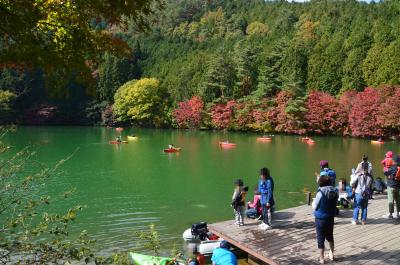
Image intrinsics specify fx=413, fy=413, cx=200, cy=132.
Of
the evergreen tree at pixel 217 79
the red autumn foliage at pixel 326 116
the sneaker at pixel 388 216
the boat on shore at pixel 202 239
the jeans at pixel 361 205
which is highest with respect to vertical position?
the evergreen tree at pixel 217 79

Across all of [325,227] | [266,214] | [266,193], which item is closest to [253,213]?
[266,214]

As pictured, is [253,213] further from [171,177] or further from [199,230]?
[171,177]

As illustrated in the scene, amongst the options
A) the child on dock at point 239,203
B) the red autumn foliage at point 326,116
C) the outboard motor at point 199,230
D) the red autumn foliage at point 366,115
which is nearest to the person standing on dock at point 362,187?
the child on dock at point 239,203

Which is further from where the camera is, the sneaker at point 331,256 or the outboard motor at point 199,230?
the outboard motor at point 199,230

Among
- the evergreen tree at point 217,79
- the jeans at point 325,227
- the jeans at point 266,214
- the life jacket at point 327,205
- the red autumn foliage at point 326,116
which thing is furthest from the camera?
the evergreen tree at point 217,79

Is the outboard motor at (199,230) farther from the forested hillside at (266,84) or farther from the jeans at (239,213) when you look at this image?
the forested hillside at (266,84)

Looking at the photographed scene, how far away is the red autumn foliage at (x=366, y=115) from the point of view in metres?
40.1

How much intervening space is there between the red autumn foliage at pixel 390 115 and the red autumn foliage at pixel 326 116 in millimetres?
4762

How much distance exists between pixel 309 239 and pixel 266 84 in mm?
43740

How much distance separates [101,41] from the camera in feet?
12.8

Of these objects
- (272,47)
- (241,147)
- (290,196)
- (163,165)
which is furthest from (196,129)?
(290,196)

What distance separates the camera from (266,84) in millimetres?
51375

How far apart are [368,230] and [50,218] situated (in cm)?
711

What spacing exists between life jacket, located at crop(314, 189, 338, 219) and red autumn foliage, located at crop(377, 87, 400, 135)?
34.8m
